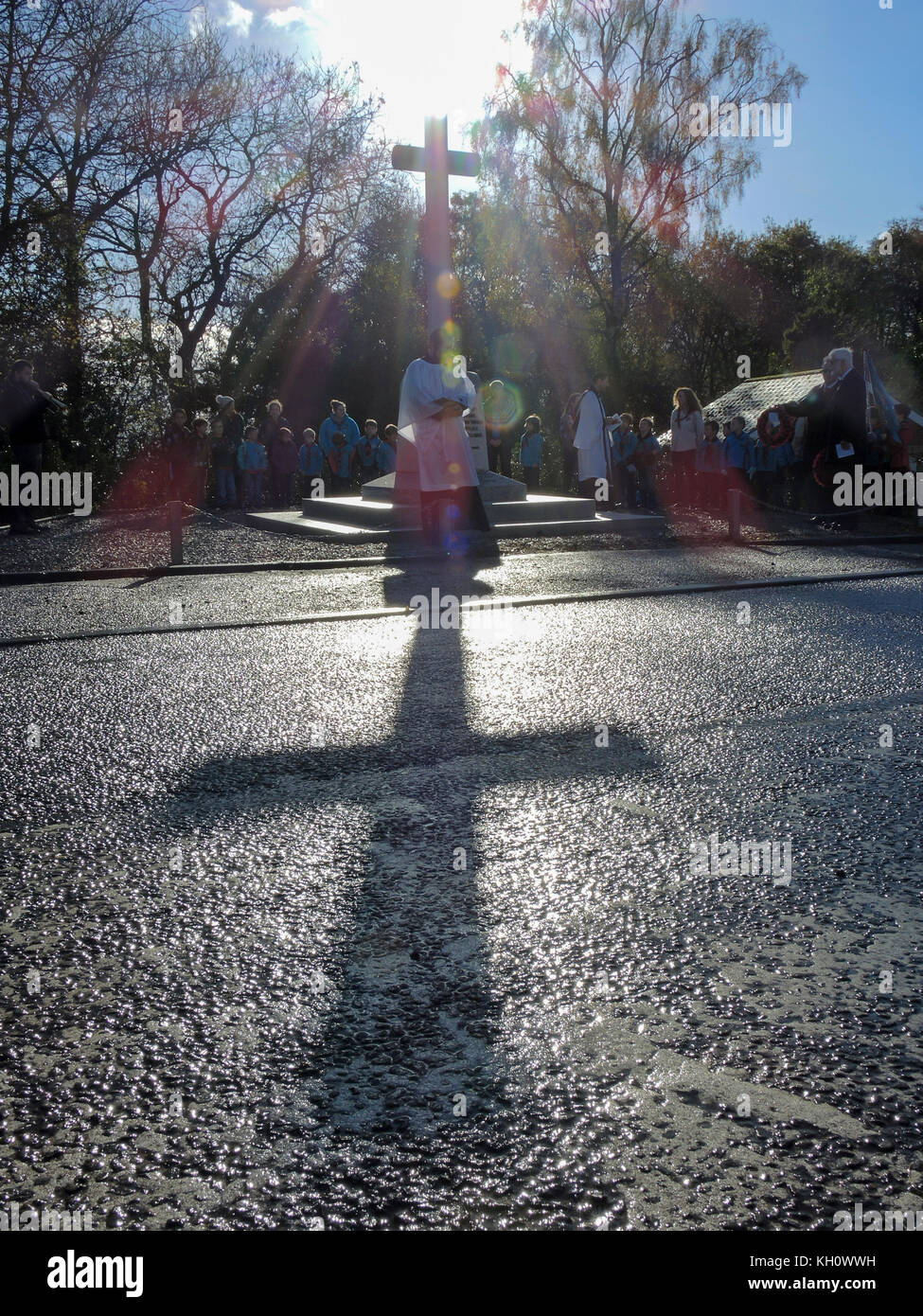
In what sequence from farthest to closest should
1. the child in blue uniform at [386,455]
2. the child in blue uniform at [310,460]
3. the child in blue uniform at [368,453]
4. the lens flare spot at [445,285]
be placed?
1. the child in blue uniform at [368,453]
2. the child in blue uniform at [386,455]
3. the child in blue uniform at [310,460]
4. the lens flare spot at [445,285]

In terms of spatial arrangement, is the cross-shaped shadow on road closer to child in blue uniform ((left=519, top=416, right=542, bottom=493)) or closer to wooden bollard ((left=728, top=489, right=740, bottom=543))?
wooden bollard ((left=728, top=489, right=740, bottom=543))

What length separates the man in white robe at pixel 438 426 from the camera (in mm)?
13250

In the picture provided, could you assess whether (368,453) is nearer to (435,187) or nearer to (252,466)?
(252,466)

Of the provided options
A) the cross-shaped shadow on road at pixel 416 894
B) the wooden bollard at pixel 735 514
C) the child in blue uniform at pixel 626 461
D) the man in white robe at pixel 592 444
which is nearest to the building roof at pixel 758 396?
the child in blue uniform at pixel 626 461

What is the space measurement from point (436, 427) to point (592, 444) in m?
8.69

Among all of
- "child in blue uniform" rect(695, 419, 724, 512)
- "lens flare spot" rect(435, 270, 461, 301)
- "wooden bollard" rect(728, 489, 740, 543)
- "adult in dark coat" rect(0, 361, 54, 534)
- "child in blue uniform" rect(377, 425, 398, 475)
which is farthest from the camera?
"child in blue uniform" rect(377, 425, 398, 475)

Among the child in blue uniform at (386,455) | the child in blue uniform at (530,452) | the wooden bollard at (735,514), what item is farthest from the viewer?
the child in blue uniform at (386,455)

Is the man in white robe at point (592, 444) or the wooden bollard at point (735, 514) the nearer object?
the wooden bollard at point (735, 514)

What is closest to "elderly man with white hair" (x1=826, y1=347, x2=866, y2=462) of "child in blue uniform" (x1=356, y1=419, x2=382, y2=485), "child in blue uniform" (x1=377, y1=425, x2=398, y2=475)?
"child in blue uniform" (x1=377, y1=425, x2=398, y2=475)

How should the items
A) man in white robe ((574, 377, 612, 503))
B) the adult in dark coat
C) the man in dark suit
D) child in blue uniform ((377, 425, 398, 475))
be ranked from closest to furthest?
the adult in dark coat
the man in dark suit
man in white robe ((574, 377, 612, 503))
child in blue uniform ((377, 425, 398, 475))

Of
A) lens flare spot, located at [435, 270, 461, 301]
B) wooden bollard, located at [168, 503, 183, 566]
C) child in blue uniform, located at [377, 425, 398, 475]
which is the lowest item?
wooden bollard, located at [168, 503, 183, 566]

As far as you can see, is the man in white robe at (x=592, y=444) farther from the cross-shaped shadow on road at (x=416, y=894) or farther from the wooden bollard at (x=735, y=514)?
the cross-shaped shadow on road at (x=416, y=894)

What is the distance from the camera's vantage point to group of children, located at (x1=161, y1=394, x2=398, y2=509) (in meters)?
23.1

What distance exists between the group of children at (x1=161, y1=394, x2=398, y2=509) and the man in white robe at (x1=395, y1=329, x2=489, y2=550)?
9635mm
